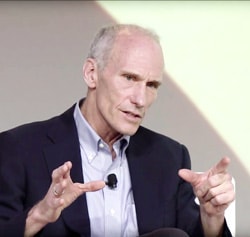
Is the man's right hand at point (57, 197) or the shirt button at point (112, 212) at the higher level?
the man's right hand at point (57, 197)

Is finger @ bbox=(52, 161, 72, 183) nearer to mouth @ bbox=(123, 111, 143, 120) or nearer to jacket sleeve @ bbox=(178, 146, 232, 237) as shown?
mouth @ bbox=(123, 111, 143, 120)

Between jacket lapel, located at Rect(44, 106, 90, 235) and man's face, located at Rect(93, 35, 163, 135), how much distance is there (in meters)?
0.11

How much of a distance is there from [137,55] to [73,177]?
0.35 meters

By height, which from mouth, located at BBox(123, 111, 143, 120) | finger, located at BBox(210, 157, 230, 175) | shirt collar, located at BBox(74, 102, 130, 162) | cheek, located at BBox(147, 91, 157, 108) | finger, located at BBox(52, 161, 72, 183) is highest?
cheek, located at BBox(147, 91, 157, 108)

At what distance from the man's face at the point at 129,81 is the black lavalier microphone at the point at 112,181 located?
0.11 m

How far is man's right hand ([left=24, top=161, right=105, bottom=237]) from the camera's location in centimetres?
109

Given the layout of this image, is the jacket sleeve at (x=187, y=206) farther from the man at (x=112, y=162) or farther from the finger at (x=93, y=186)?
the finger at (x=93, y=186)

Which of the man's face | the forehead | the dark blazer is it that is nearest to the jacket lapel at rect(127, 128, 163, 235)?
the dark blazer

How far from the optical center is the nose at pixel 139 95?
1353 mm

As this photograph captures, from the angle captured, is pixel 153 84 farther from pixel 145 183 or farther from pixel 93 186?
pixel 93 186

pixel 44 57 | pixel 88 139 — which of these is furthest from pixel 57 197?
pixel 44 57

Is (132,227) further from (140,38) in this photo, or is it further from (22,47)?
(22,47)

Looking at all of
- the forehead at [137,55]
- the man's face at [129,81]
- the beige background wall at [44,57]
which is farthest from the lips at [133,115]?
the beige background wall at [44,57]

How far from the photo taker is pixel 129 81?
138cm
